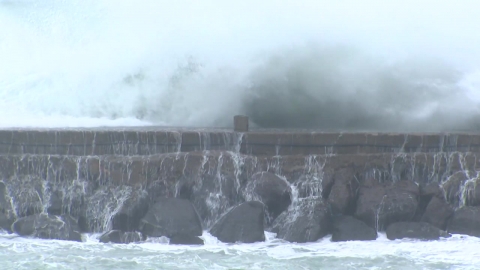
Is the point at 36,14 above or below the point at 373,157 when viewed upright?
above

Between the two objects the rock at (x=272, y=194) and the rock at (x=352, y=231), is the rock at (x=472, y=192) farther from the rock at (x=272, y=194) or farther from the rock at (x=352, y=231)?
the rock at (x=272, y=194)

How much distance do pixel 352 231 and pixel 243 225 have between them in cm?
153

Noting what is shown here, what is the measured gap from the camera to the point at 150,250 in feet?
32.1

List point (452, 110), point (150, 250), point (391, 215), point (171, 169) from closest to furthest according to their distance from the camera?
point (150, 250) → point (391, 215) → point (171, 169) → point (452, 110)

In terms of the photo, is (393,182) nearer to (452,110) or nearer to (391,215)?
(391,215)

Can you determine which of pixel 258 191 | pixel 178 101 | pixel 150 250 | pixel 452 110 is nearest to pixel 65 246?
pixel 150 250

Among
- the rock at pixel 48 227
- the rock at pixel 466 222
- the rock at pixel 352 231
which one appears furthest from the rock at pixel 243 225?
the rock at pixel 466 222

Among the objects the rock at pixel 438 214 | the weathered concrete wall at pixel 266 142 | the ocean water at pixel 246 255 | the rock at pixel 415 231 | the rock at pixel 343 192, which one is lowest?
Answer: the ocean water at pixel 246 255

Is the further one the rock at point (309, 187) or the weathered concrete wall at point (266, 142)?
the weathered concrete wall at point (266, 142)

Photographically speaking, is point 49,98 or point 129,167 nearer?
point 129,167

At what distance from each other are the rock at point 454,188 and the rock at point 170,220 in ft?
12.2

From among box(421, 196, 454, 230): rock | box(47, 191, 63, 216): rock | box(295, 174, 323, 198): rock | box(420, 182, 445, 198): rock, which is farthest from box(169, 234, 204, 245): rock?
box(420, 182, 445, 198): rock

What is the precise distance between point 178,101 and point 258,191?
589 centimetres

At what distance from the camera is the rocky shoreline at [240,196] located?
1031 cm
